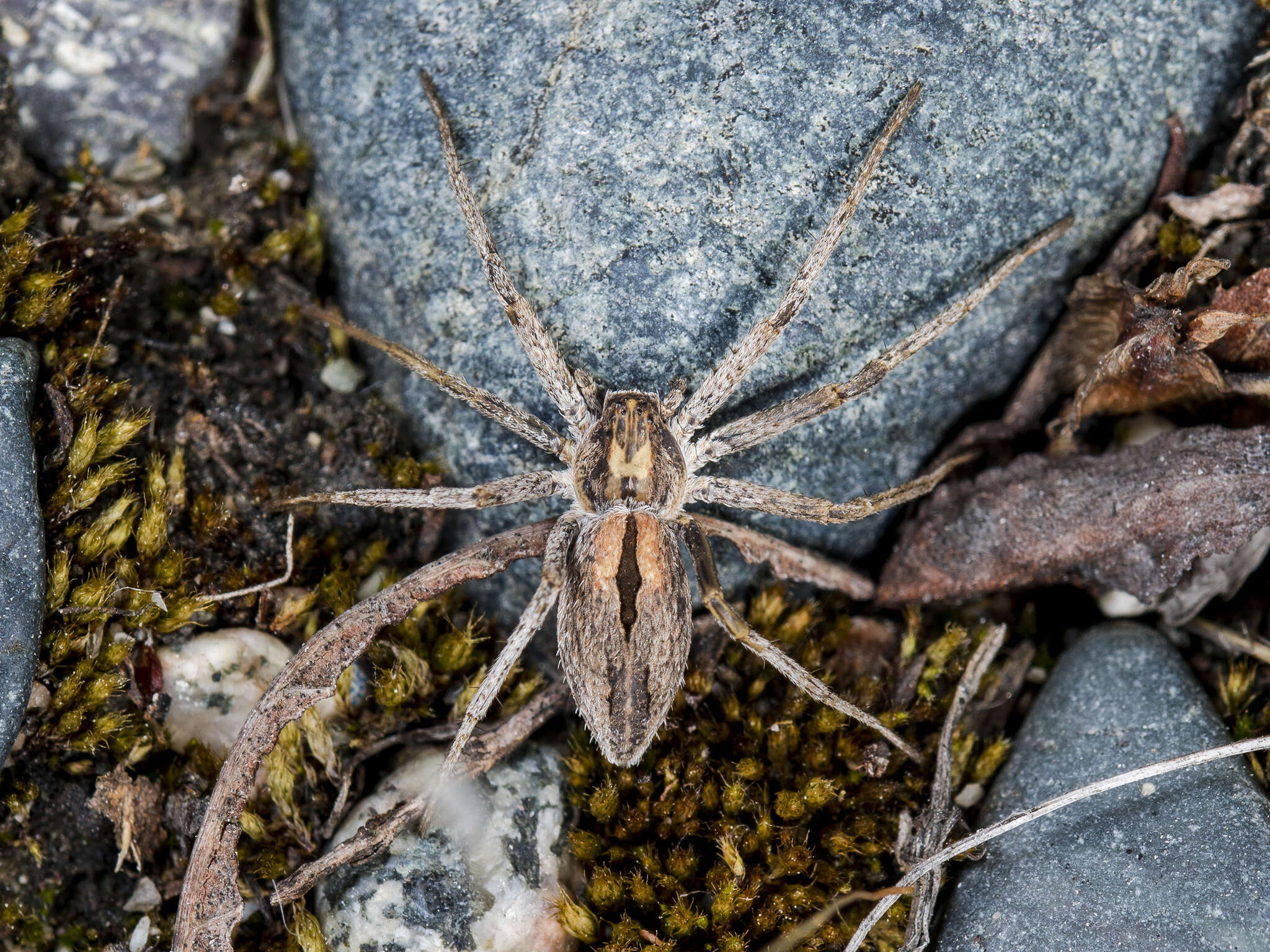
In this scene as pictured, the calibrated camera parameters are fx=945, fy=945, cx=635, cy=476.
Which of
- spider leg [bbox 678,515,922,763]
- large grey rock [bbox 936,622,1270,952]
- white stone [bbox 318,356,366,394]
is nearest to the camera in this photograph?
large grey rock [bbox 936,622,1270,952]

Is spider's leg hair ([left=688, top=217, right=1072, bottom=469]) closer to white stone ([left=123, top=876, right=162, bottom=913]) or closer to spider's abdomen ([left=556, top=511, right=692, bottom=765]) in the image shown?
spider's abdomen ([left=556, top=511, right=692, bottom=765])

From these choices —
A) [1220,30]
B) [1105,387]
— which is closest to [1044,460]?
[1105,387]

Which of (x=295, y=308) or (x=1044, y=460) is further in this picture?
(x=295, y=308)

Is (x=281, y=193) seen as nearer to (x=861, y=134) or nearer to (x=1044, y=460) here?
(x=861, y=134)

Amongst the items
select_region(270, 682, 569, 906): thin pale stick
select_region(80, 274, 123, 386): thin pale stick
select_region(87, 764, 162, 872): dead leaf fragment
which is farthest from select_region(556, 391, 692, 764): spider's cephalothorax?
select_region(80, 274, 123, 386): thin pale stick

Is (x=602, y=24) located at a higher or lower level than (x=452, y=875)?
higher
